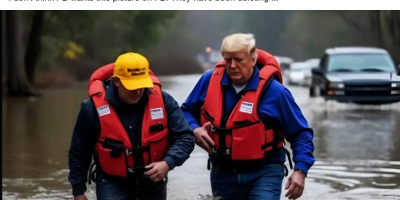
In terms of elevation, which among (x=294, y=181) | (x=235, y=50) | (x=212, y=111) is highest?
(x=235, y=50)

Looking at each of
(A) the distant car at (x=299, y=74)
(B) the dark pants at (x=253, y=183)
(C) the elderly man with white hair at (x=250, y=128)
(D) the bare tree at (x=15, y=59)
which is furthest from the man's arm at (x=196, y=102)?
(A) the distant car at (x=299, y=74)

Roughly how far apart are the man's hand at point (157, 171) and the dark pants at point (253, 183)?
1.56ft

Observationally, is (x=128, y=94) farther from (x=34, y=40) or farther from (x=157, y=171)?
(x=34, y=40)

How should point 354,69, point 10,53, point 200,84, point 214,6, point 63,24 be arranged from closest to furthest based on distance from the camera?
point 200,84 < point 214,6 < point 354,69 < point 10,53 < point 63,24

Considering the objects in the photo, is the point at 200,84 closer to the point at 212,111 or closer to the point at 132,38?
the point at 212,111

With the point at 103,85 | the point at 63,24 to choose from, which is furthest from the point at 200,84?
the point at 63,24

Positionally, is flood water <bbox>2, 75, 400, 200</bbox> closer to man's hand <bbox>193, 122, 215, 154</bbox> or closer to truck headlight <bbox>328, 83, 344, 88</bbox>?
truck headlight <bbox>328, 83, 344, 88</bbox>

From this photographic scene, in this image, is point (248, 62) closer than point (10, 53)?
Yes

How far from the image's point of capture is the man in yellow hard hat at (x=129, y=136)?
4.80m

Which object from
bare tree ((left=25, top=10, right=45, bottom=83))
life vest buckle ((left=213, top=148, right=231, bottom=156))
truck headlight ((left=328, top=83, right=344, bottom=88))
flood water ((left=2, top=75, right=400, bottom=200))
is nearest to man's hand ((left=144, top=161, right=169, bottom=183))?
life vest buckle ((left=213, top=148, right=231, bottom=156))

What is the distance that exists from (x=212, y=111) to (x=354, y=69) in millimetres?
13462

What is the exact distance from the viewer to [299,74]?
39062 millimetres

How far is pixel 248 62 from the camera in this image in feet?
16.1

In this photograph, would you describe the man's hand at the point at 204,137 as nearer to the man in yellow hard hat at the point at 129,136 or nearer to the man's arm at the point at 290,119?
the man in yellow hard hat at the point at 129,136
